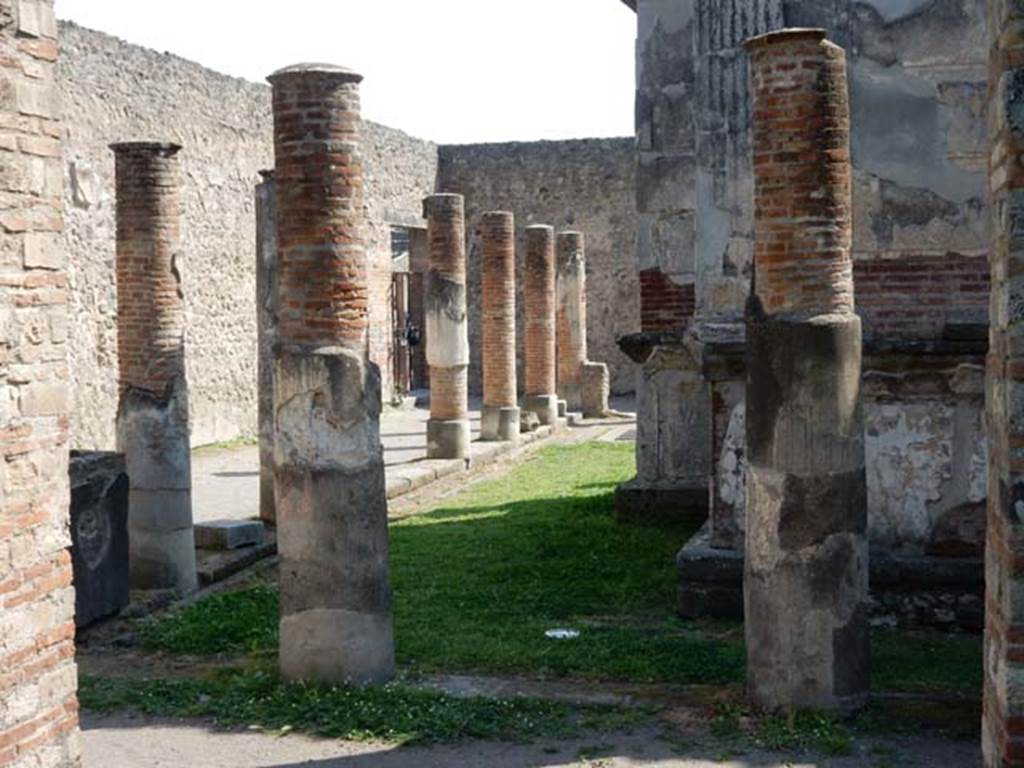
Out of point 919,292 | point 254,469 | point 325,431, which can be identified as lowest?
point 254,469

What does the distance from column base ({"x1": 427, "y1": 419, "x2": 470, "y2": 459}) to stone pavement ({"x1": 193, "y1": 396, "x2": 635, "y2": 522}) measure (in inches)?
6.2

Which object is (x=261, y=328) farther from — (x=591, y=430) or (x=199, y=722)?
(x=591, y=430)

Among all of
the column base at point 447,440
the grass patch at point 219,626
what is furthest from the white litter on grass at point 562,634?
the column base at point 447,440

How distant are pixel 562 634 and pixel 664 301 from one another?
442 centimetres

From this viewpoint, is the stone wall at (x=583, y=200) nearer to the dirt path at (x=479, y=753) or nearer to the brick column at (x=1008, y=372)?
the dirt path at (x=479, y=753)

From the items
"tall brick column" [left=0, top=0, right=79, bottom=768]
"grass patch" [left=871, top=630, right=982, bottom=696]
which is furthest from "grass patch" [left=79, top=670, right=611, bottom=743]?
"tall brick column" [left=0, top=0, right=79, bottom=768]

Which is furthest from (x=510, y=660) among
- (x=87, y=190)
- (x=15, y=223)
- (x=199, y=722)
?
(x=87, y=190)

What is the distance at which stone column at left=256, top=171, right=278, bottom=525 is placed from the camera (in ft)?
35.6

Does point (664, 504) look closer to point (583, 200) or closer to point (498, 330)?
point (498, 330)

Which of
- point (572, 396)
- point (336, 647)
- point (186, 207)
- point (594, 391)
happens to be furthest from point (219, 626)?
point (572, 396)

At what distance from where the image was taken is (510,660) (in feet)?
22.8

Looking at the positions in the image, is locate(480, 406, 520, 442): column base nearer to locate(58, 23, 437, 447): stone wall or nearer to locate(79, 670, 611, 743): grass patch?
locate(58, 23, 437, 447): stone wall

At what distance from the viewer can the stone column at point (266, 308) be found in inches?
427

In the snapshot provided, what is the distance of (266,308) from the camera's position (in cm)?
1086
